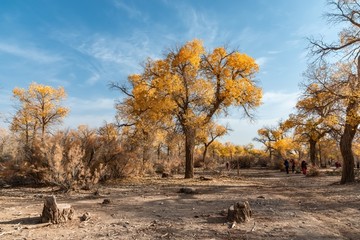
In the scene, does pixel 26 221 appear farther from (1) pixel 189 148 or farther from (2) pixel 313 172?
(2) pixel 313 172

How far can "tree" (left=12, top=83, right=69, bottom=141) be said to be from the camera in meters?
32.5

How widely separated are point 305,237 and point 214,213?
2799 millimetres

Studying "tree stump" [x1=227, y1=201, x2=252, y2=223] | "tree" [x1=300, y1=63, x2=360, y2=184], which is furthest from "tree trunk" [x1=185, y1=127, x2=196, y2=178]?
"tree stump" [x1=227, y1=201, x2=252, y2=223]

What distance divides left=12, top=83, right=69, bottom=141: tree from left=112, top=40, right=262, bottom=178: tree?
56.2 feet

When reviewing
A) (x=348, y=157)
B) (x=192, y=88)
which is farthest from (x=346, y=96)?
(x=192, y=88)

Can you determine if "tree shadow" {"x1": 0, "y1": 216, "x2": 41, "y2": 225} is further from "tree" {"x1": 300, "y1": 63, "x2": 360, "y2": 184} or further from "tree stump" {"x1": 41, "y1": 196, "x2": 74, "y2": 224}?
"tree" {"x1": 300, "y1": 63, "x2": 360, "y2": 184}

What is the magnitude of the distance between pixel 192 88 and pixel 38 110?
69.1 feet

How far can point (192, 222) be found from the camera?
24.0ft

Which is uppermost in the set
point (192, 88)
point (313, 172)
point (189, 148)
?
point (192, 88)

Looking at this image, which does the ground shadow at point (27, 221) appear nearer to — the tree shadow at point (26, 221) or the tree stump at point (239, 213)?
the tree shadow at point (26, 221)

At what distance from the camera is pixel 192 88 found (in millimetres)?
18922

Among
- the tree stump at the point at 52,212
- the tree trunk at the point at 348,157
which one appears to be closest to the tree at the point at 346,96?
the tree trunk at the point at 348,157

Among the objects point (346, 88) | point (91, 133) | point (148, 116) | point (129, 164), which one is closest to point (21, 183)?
point (91, 133)

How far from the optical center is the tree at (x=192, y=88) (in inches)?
721
